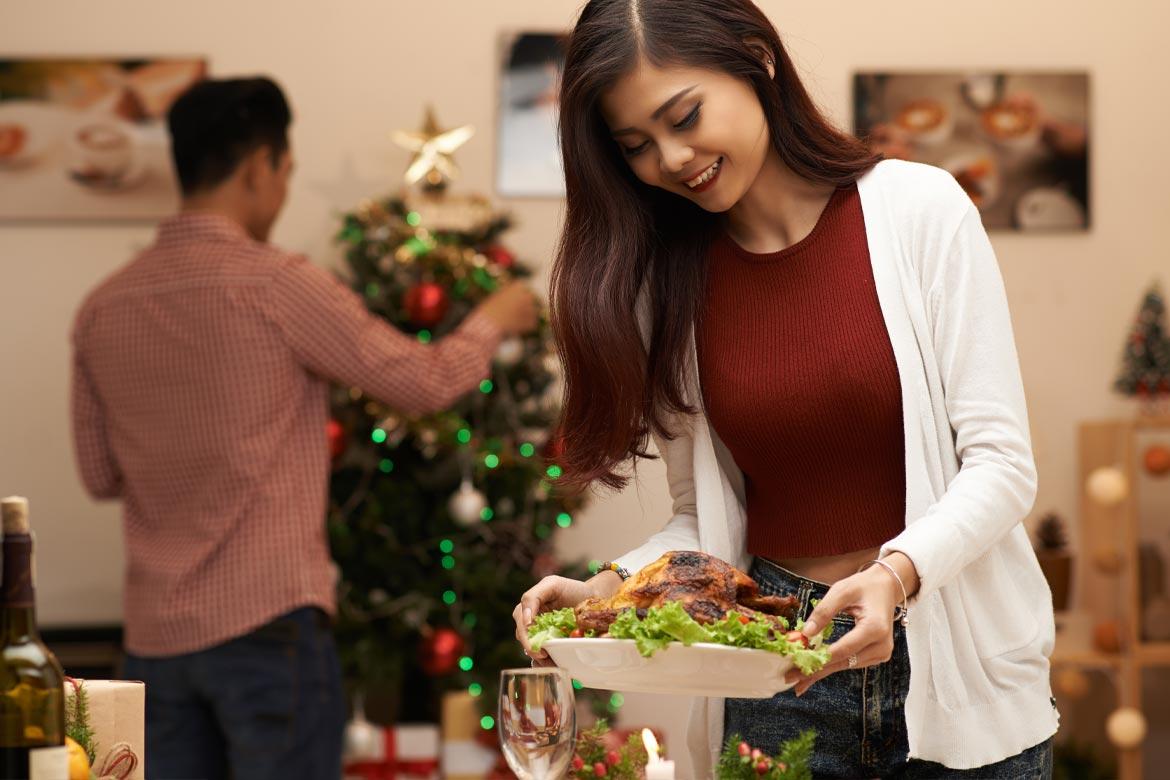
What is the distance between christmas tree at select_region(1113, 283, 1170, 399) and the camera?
13.2 ft

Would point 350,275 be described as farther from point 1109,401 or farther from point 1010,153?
point 1109,401

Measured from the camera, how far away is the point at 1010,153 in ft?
14.7

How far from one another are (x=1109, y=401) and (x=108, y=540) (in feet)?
10.5

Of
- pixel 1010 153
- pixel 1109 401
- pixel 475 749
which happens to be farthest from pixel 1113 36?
pixel 475 749

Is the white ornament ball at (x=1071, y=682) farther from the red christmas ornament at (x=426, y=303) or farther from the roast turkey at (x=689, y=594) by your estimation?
the roast turkey at (x=689, y=594)

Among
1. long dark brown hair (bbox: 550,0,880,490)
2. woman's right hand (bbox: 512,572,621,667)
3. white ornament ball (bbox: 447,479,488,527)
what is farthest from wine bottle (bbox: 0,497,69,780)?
white ornament ball (bbox: 447,479,488,527)

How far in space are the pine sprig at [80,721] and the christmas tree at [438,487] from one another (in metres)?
2.36

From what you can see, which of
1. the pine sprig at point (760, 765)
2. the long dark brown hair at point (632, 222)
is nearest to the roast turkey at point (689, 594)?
the pine sprig at point (760, 765)

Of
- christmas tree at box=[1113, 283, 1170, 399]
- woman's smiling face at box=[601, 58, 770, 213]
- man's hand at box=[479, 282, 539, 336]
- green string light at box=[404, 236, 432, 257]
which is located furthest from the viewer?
christmas tree at box=[1113, 283, 1170, 399]

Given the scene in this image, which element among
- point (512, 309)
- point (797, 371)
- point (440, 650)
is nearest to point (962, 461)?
point (797, 371)

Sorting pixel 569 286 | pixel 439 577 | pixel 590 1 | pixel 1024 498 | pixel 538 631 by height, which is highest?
pixel 590 1

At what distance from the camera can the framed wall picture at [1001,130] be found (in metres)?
4.45

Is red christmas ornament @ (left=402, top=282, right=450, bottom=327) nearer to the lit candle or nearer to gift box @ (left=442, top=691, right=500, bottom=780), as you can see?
gift box @ (left=442, top=691, right=500, bottom=780)

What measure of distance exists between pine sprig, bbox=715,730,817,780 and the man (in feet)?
5.06
